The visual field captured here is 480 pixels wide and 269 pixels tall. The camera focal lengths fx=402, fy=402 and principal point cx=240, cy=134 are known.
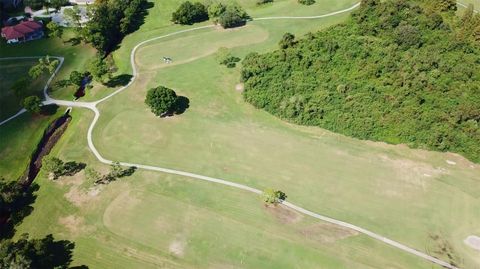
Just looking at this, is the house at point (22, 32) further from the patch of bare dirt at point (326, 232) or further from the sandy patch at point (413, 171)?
the sandy patch at point (413, 171)

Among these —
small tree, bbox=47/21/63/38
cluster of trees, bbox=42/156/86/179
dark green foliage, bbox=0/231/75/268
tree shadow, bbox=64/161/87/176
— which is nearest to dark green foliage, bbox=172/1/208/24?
small tree, bbox=47/21/63/38

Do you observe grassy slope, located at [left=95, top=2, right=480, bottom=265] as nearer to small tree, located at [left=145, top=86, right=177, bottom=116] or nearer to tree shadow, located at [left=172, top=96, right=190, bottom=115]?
tree shadow, located at [left=172, top=96, right=190, bottom=115]

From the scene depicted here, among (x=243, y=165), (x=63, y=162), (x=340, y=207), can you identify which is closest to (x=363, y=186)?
(x=340, y=207)

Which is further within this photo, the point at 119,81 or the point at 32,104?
the point at 119,81

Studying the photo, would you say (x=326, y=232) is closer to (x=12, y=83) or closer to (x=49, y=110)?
(x=49, y=110)

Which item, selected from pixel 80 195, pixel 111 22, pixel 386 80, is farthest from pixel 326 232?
pixel 111 22

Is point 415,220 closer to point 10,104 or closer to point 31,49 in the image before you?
point 10,104

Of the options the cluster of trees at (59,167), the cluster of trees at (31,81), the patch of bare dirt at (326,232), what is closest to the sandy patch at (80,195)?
the cluster of trees at (59,167)
